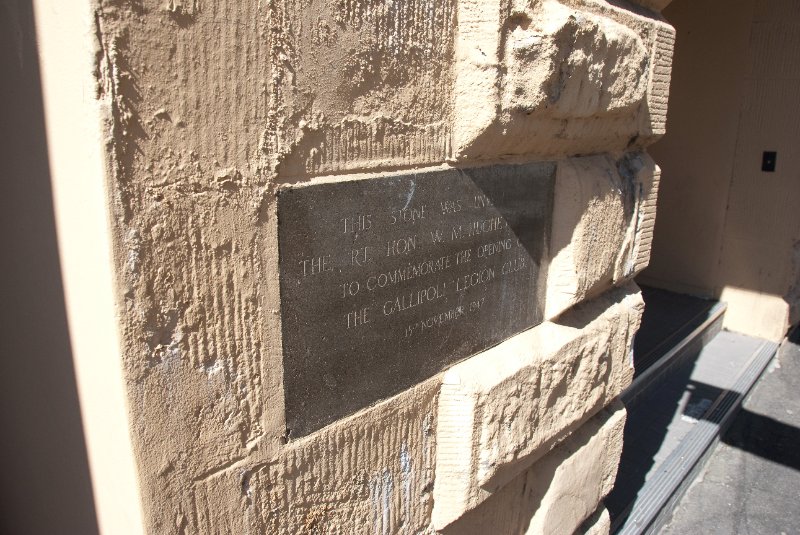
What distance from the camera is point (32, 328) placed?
3.89 ft

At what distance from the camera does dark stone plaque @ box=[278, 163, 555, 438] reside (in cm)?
121

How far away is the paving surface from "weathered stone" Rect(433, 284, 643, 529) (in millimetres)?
1335

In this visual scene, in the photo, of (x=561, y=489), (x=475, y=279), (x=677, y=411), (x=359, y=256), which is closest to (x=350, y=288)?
(x=359, y=256)

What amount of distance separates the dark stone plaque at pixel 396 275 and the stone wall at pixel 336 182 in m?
0.03

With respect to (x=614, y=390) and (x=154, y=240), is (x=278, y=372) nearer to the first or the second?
(x=154, y=240)

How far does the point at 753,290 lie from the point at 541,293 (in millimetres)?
3903

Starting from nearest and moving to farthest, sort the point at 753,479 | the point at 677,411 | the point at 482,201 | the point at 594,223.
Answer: the point at 482,201 → the point at 594,223 → the point at 753,479 → the point at 677,411

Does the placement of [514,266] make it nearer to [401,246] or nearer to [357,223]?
[401,246]

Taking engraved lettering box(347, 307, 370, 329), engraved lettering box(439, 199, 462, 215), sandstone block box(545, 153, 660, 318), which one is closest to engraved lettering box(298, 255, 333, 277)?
engraved lettering box(347, 307, 370, 329)

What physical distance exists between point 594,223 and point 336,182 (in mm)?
1051

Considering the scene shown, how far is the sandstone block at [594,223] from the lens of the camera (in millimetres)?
1897

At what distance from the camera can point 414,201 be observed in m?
1.40

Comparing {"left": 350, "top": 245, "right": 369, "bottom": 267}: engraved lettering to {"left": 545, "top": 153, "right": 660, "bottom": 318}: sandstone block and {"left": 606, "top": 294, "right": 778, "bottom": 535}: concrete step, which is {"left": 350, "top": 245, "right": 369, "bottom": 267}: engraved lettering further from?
{"left": 606, "top": 294, "right": 778, "bottom": 535}: concrete step

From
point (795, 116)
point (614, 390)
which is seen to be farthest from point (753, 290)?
point (614, 390)
